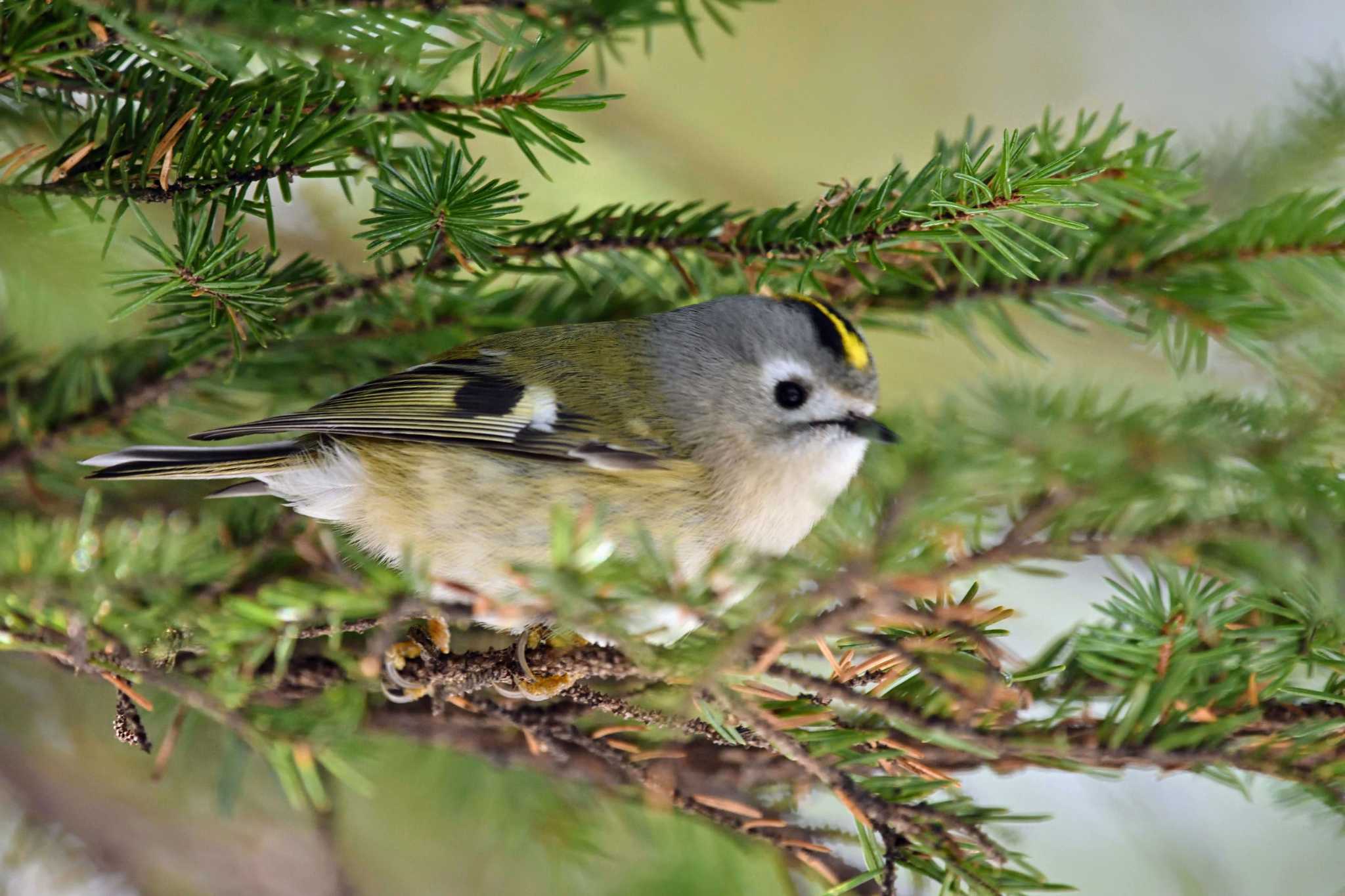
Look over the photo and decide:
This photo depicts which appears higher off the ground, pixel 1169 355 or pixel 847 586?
pixel 1169 355

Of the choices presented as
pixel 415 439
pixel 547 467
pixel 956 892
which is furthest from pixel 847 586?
pixel 415 439

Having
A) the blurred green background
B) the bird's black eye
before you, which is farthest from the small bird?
the blurred green background

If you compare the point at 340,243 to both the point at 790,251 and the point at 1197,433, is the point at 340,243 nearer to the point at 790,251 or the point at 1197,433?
the point at 790,251

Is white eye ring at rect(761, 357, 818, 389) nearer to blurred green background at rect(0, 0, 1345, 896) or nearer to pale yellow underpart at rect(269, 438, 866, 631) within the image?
pale yellow underpart at rect(269, 438, 866, 631)

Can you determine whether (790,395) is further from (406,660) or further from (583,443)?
(406,660)

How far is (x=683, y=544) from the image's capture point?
3.43 feet

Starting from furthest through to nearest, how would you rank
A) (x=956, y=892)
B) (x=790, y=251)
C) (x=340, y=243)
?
(x=340, y=243) < (x=790, y=251) < (x=956, y=892)

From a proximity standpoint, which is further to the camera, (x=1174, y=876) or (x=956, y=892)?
(x=1174, y=876)

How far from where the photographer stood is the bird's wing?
43.1 inches

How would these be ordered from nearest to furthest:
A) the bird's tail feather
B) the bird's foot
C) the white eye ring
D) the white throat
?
the bird's foot → the bird's tail feather → the white throat → the white eye ring

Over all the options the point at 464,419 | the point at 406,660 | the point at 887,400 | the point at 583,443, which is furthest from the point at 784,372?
the point at 887,400

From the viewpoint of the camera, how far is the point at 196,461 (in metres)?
1.05

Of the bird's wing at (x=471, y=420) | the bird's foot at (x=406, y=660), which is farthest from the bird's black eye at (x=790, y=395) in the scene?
the bird's foot at (x=406, y=660)

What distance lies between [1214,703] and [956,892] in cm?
23
